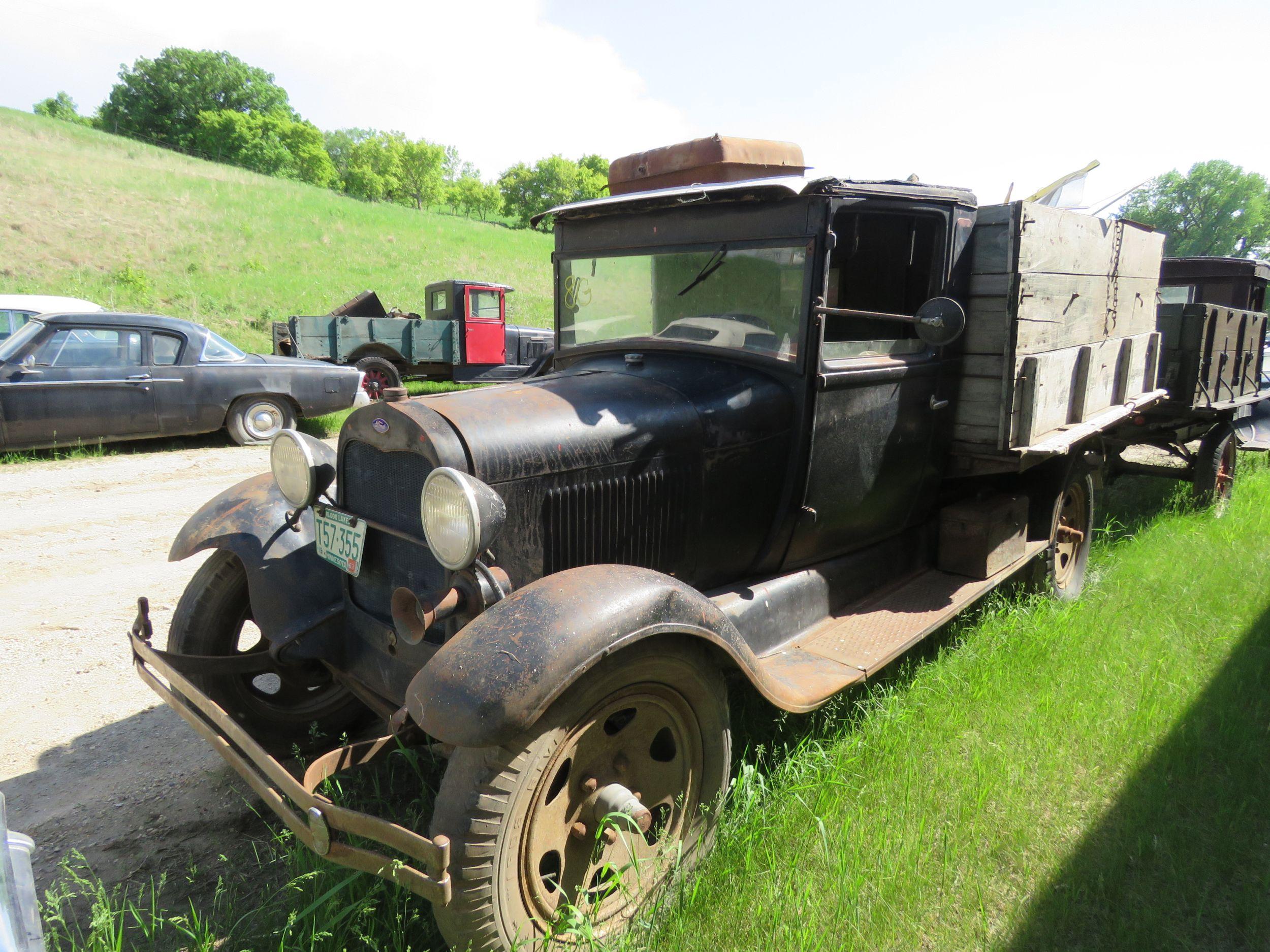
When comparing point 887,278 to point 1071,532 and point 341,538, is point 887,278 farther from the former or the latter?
point 341,538

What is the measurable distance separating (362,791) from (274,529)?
101 cm

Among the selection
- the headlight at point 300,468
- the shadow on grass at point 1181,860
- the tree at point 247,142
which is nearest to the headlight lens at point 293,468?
the headlight at point 300,468

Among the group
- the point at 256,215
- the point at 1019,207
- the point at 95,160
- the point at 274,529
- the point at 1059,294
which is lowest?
the point at 274,529

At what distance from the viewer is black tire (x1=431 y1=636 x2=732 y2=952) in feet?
6.26

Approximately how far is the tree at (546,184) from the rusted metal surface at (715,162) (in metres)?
77.3

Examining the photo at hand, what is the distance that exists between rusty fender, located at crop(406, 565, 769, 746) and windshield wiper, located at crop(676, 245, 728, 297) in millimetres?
1389

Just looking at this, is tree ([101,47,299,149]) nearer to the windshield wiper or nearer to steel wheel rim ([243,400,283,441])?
steel wheel rim ([243,400,283,441])

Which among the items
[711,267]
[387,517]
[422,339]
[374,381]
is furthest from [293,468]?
[422,339]

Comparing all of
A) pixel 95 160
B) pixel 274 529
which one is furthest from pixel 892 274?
pixel 95 160

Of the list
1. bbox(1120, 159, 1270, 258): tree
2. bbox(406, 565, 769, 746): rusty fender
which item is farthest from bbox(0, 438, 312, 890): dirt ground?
bbox(1120, 159, 1270, 258): tree

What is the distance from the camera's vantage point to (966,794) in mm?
2834

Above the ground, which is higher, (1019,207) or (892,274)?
(1019,207)

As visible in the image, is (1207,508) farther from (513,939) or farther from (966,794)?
(513,939)

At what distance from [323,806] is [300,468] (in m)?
1.26
